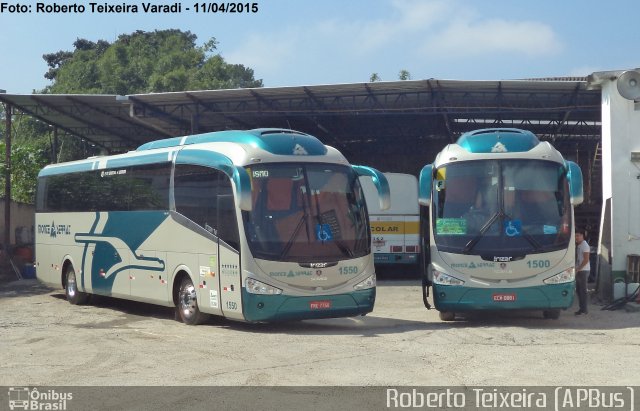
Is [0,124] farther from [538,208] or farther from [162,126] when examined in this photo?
[538,208]

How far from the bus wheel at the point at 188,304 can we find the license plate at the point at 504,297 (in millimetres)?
4860

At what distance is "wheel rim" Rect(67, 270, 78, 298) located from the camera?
19.8 metres

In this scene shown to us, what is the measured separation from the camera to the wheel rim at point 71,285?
19.8 meters

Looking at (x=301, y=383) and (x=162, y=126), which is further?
(x=162, y=126)

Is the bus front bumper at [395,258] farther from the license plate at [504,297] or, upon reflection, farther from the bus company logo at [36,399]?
the bus company logo at [36,399]

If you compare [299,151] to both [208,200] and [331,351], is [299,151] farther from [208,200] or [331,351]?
[331,351]

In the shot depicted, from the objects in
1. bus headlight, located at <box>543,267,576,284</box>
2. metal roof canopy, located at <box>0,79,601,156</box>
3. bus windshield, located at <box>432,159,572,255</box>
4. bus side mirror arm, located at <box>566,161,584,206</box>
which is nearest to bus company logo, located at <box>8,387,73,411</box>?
bus windshield, located at <box>432,159,572,255</box>

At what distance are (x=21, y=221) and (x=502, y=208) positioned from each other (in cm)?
2249

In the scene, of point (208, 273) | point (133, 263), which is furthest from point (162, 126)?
point (208, 273)

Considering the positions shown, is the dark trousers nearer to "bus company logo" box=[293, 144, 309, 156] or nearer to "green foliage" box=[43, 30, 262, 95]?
"bus company logo" box=[293, 144, 309, 156]

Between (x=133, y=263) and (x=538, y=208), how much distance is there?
25.6 ft

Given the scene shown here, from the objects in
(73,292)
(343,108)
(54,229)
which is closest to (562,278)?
(73,292)

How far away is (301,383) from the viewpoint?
9359 mm

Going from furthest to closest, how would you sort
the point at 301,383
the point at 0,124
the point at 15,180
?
the point at 0,124
the point at 15,180
the point at 301,383
